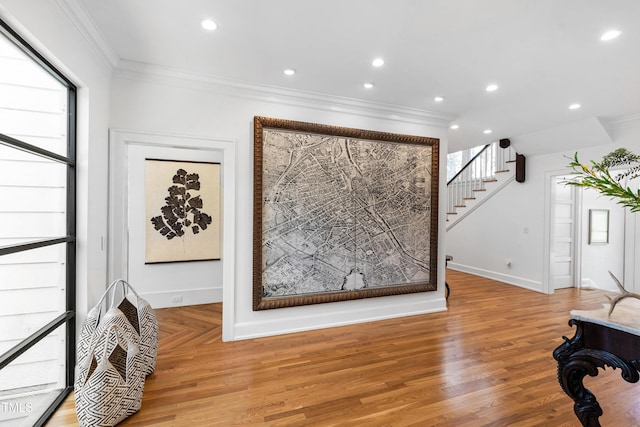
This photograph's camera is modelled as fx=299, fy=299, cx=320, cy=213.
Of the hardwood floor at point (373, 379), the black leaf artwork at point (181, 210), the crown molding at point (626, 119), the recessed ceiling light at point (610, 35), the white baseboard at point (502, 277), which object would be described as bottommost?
the hardwood floor at point (373, 379)

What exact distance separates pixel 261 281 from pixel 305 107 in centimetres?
202

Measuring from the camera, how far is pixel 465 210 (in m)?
6.90

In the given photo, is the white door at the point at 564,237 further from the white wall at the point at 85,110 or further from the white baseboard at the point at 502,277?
the white wall at the point at 85,110

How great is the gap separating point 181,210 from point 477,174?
20.2 feet

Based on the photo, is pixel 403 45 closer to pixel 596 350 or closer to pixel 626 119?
pixel 596 350

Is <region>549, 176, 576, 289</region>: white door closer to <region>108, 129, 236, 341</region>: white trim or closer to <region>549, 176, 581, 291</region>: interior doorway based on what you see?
<region>549, 176, 581, 291</region>: interior doorway

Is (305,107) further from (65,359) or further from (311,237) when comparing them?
(65,359)

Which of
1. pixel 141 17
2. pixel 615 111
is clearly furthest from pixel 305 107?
pixel 615 111

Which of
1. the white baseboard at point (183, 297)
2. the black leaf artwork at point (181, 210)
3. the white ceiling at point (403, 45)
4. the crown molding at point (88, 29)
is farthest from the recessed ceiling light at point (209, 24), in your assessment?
the white baseboard at point (183, 297)

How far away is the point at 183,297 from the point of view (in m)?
4.23

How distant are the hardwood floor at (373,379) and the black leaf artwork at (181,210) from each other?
4.02 feet

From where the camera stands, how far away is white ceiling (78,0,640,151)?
6.54ft

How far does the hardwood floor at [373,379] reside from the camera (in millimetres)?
1991

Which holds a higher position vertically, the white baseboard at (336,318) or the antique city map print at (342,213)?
the antique city map print at (342,213)
